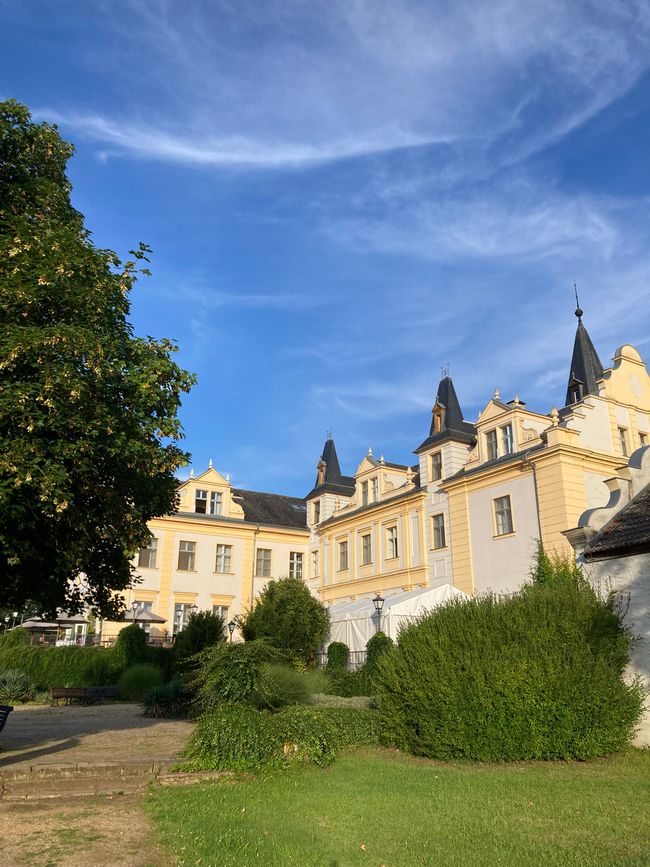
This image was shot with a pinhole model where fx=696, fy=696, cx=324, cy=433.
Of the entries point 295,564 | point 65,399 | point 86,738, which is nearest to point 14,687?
point 86,738

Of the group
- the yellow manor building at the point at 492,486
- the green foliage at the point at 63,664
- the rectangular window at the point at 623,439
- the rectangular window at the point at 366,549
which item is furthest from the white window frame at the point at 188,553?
the rectangular window at the point at 623,439

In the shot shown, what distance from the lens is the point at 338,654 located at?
1079 inches

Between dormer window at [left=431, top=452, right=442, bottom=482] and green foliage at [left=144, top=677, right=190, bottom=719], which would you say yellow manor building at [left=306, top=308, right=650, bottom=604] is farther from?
green foliage at [left=144, top=677, right=190, bottom=719]

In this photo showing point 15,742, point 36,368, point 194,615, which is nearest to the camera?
point 36,368

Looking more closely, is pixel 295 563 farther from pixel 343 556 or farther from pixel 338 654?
pixel 338 654

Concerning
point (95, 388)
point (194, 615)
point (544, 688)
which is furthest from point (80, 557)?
point (194, 615)

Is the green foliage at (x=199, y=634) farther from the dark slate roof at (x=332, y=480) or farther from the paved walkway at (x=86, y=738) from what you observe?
the dark slate roof at (x=332, y=480)

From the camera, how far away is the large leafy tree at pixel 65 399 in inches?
365

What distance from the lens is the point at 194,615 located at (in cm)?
2602

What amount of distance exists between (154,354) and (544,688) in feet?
28.2

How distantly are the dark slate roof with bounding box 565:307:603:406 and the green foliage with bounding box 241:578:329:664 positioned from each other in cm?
1448

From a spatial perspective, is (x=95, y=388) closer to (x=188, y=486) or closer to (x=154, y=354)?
(x=154, y=354)

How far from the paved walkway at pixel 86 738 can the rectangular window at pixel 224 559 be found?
18.1 metres

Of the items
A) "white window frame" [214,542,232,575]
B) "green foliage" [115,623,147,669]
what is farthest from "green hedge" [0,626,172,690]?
"white window frame" [214,542,232,575]
